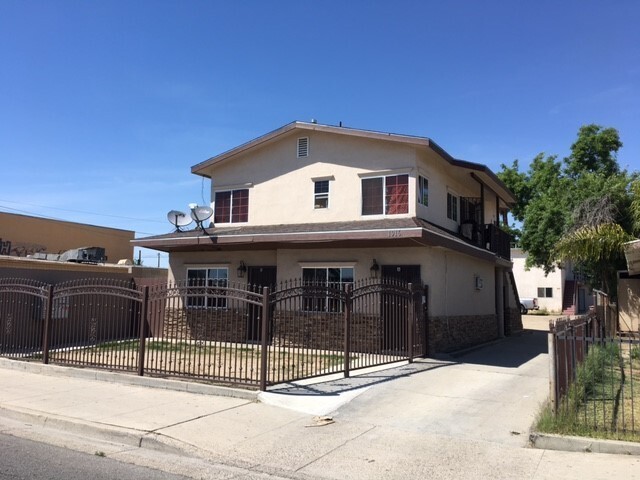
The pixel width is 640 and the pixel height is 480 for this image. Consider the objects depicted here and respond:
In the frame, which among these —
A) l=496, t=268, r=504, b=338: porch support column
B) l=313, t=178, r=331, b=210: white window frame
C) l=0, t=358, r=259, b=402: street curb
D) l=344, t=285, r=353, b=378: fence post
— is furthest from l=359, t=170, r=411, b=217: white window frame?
l=496, t=268, r=504, b=338: porch support column

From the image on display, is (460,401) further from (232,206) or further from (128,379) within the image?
(232,206)

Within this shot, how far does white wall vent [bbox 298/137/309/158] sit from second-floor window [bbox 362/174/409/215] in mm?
2465

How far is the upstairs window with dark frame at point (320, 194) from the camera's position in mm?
18062

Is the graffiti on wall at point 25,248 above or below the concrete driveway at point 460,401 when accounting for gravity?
above

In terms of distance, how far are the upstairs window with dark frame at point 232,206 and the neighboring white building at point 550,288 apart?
101 feet

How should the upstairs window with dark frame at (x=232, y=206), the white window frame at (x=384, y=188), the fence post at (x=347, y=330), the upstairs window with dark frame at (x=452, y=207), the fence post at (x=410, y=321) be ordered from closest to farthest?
the fence post at (x=347, y=330)
the fence post at (x=410, y=321)
the white window frame at (x=384, y=188)
the upstairs window with dark frame at (x=232, y=206)
the upstairs window with dark frame at (x=452, y=207)

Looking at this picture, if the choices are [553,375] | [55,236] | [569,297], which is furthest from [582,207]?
[55,236]

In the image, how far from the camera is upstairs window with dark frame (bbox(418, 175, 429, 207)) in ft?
55.4

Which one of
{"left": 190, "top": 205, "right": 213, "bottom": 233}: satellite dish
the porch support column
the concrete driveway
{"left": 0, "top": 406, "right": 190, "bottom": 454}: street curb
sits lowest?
{"left": 0, "top": 406, "right": 190, "bottom": 454}: street curb

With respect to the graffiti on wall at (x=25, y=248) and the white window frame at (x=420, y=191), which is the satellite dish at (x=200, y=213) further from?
the graffiti on wall at (x=25, y=248)

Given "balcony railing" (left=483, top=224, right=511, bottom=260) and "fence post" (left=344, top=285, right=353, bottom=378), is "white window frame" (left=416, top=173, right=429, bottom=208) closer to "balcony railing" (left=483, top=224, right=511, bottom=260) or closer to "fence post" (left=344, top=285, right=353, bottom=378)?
"balcony railing" (left=483, top=224, right=511, bottom=260)

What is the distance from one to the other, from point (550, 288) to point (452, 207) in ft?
95.5

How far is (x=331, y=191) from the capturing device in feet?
58.8

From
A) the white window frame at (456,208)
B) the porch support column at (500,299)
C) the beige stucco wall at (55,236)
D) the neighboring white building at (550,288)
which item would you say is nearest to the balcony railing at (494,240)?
the porch support column at (500,299)
